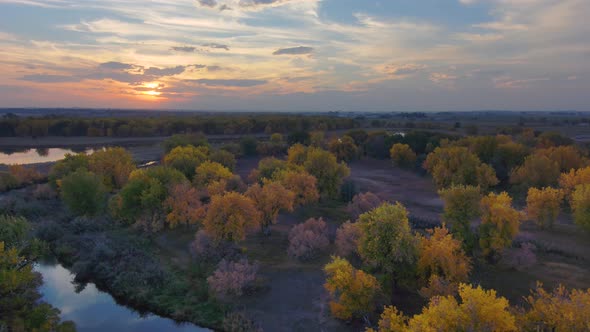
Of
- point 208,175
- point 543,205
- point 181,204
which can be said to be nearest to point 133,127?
point 208,175

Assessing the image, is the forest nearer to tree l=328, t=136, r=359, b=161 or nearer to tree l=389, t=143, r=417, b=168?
tree l=389, t=143, r=417, b=168

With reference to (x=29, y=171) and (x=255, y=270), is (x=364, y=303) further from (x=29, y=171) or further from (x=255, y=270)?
(x=29, y=171)

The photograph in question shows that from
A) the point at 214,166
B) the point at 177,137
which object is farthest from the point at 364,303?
the point at 177,137

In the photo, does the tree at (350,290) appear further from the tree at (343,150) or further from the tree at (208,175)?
the tree at (343,150)

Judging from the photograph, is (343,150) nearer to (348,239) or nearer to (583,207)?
(583,207)

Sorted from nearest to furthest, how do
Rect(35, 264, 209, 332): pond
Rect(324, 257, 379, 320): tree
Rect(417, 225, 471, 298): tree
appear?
Rect(324, 257, 379, 320): tree < Rect(417, 225, 471, 298): tree < Rect(35, 264, 209, 332): pond

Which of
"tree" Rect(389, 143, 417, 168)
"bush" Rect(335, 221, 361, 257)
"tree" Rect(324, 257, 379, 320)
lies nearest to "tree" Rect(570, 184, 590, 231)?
"bush" Rect(335, 221, 361, 257)

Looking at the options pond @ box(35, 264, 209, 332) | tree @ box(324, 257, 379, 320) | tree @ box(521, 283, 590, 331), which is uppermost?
tree @ box(521, 283, 590, 331)

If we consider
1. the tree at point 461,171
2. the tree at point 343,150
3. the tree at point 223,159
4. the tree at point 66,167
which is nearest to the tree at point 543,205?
the tree at point 461,171
